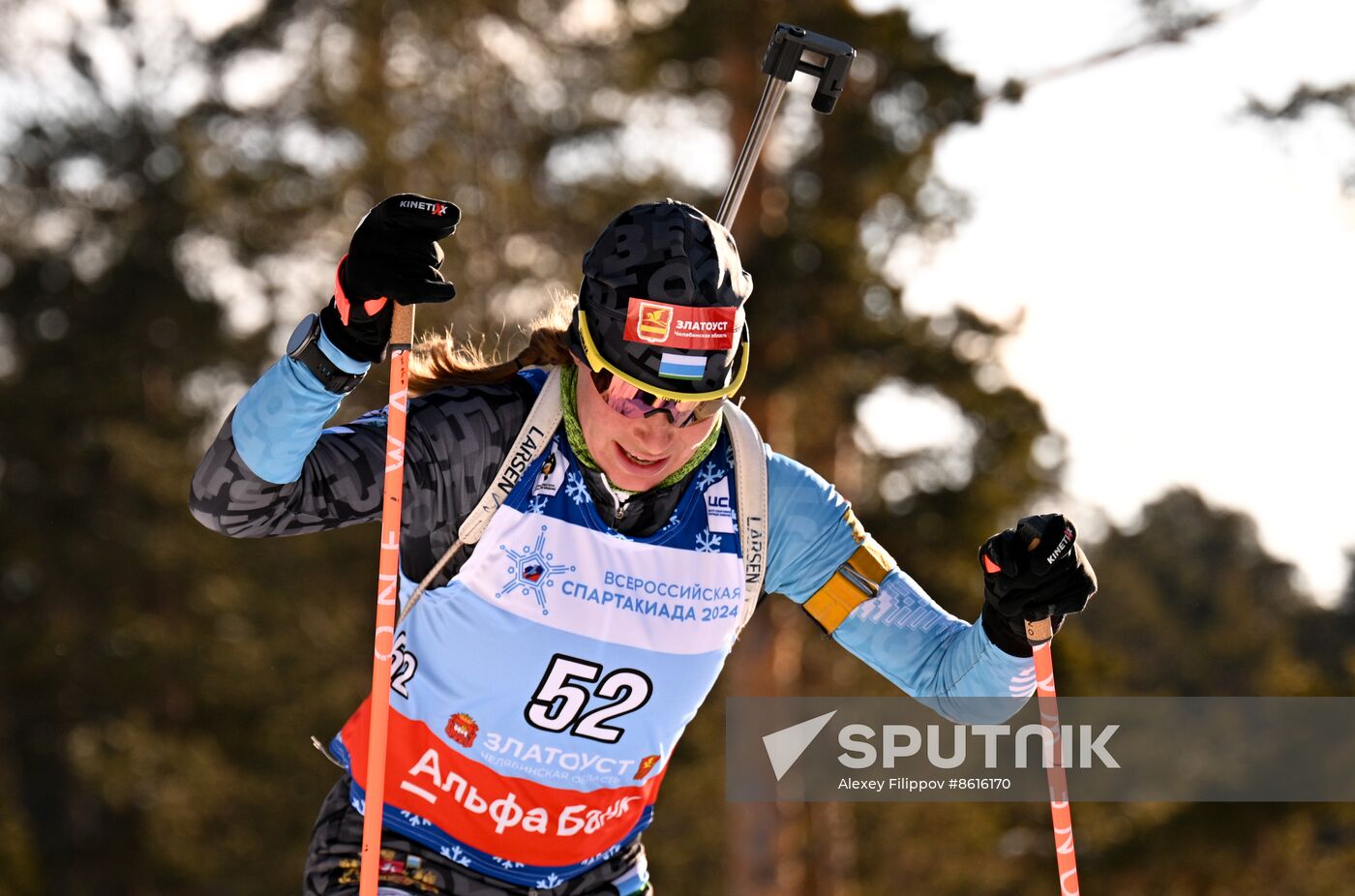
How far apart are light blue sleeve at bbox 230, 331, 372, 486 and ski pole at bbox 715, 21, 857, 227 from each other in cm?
121

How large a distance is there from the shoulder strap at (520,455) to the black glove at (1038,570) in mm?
978

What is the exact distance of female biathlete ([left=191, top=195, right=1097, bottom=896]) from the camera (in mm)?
3381

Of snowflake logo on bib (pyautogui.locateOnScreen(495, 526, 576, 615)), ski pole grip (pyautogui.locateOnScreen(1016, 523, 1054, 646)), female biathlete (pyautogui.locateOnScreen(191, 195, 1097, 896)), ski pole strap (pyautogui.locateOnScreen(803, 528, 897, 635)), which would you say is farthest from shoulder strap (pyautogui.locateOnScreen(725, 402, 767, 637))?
ski pole grip (pyautogui.locateOnScreen(1016, 523, 1054, 646))

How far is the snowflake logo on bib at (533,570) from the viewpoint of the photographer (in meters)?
3.45

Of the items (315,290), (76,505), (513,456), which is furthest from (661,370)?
(76,505)

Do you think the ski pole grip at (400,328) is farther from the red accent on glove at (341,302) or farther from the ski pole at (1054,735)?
the ski pole at (1054,735)

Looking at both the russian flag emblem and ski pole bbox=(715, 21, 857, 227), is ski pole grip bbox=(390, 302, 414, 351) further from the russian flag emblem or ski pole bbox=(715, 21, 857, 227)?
ski pole bbox=(715, 21, 857, 227)

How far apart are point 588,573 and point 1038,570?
96cm

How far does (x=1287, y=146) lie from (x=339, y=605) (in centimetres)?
1316

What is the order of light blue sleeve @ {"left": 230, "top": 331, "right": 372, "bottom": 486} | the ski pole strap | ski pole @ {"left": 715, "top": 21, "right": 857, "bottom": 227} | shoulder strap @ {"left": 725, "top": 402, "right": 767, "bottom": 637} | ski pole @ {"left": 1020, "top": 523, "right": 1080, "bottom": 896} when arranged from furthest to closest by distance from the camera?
ski pole @ {"left": 715, "top": 21, "right": 857, "bottom": 227} < the ski pole strap < shoulder strap @ {"left": 725, "top": 402, "right": 767, "bottom": 637} < ski pole @ {"left": 1020, "top": 523, "right": 1080, "bottom": 896} < light blue sleeve @ {"left": 230, "top": 331, "right": 372, "bottom": 486}

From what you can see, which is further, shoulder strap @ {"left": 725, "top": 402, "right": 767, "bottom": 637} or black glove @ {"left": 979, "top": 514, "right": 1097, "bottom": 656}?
shoulder strap @ {"left": 725, "top": 402, "right": 767, "bottom": 637}

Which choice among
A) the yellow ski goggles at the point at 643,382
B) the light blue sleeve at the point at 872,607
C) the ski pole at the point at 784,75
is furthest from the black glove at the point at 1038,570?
the ski pole at the point at 784,75

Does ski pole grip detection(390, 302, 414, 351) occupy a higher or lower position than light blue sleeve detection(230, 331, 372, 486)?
higher

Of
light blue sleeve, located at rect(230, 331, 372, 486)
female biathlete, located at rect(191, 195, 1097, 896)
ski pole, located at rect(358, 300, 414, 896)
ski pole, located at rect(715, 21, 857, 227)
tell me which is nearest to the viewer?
light blue sleeve, located at rect(230, 331, 372, 486)
